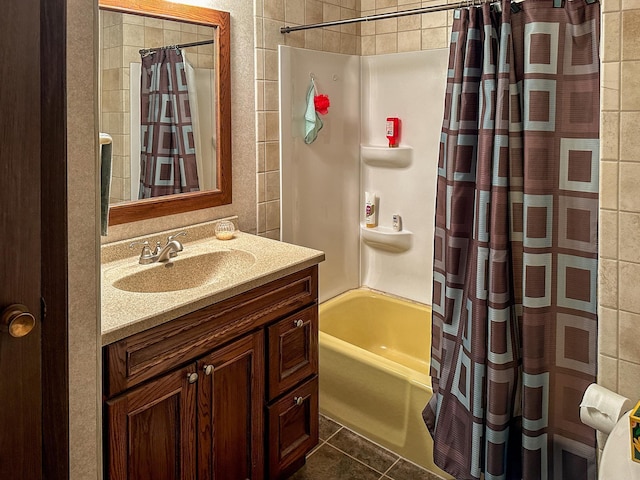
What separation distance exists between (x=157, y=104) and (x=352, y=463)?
1650 mm

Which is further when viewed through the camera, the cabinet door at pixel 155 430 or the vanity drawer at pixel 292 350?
the vanity drawer at pixel 292 350

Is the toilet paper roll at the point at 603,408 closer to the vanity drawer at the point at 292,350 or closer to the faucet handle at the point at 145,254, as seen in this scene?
the vanity drawer at the point at 292,350

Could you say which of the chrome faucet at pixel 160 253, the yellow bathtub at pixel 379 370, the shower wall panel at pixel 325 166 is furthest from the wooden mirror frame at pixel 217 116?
the yellow bathtub at pixel 379 370

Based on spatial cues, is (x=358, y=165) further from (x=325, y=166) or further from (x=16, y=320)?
(x=16, y=320)

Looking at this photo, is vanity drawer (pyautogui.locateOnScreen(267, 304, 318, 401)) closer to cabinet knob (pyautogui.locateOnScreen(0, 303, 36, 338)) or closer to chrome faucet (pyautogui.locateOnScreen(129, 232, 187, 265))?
chrome faucet (pyautogui.locateOnScreen(129, 232, 187, 265))

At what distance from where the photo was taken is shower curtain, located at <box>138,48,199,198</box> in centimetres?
204

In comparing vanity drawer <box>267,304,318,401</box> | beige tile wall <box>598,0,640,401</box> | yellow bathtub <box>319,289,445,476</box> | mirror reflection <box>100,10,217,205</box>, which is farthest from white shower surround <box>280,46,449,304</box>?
beige tile wall <box>598,0,640,401</box>

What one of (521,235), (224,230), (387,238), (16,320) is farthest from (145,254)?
(387,238)

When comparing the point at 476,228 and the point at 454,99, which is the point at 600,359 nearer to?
the point at 476,228

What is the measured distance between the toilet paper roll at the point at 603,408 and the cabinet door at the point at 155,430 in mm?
1123

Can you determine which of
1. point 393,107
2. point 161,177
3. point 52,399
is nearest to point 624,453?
point 52,399

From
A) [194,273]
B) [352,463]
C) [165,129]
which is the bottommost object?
[352,463]

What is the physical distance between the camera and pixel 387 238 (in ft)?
9.84

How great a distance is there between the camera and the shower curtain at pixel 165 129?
2037mm
